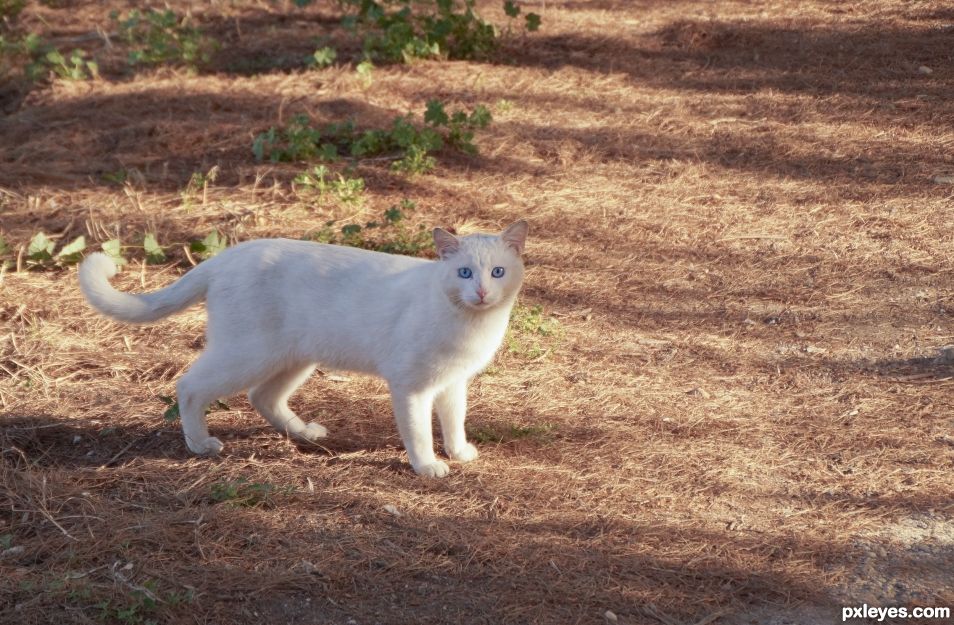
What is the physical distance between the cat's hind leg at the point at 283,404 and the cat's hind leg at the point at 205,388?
259 mm

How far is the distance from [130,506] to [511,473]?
4.45 ft

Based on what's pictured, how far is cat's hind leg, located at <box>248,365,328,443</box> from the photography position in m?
4.01

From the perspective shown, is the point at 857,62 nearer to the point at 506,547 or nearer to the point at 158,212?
the point at 158,212

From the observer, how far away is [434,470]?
3.67 m

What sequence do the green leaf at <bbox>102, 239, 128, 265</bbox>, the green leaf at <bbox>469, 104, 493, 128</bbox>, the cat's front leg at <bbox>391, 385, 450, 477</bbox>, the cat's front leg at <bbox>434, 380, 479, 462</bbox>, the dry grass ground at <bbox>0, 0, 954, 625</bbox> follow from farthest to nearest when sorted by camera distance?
1. the green leaf at <bbox>469, 104, 493, 128</bbox>
2. the green leaf at <bbox>102, 239, 128, 265</bbox>
3. the cat's front leg at <bbox>434, 380, 479, 462</bbox>
4. the cat's front leg at <bbox>391, 385, 450, 477</bbox>
5. the dry grass ground at <bbox>0, 0, 954, 625</bbox>

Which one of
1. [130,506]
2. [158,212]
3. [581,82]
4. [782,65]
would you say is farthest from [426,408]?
[782,65]

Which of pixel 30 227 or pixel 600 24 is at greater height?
pixel 600 24

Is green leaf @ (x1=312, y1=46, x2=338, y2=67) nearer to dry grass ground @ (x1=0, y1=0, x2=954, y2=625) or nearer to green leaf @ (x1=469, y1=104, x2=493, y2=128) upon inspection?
dry grass ground @ (x1=0, y1=0, x2=954, y2=625)

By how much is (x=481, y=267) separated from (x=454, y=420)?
693mm

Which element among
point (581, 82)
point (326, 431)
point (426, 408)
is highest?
point (581, 82)

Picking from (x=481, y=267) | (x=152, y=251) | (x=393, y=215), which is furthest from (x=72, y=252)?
(x=481, y=267)

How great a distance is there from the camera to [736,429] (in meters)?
4.02

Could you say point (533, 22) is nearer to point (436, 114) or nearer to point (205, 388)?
point (436, 114)

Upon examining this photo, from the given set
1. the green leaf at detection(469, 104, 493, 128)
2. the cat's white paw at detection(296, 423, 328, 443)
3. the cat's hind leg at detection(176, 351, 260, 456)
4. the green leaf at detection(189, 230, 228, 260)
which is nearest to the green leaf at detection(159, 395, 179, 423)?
the cat's hind leg at detection(176, 351, 260, 456)
